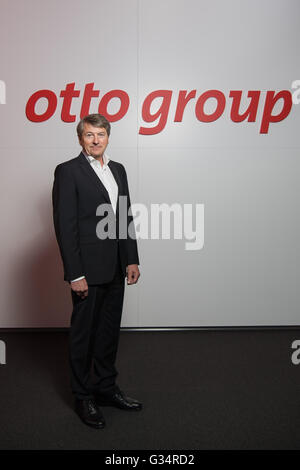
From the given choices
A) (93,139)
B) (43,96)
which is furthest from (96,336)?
(43,96)

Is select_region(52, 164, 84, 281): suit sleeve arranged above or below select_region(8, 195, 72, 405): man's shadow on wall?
above

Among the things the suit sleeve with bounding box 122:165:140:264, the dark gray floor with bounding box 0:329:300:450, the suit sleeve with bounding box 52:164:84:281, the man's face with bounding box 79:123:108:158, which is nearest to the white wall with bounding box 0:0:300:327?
the dark gray floor with bounding box 0:329:300:450

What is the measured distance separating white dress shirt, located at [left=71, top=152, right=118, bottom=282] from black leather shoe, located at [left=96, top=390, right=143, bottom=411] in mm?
1119

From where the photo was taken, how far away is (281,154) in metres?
3.95

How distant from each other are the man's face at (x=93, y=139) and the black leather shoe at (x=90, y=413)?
139 cm

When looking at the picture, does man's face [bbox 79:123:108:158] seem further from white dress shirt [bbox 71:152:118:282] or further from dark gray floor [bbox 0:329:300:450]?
dark gray floor [bbox 0:329:300:450]

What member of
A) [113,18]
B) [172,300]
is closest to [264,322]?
[172,300]

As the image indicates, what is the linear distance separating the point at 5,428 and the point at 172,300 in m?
2.06

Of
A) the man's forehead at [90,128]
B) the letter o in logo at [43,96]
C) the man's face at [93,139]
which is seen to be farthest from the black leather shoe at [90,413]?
the letter o in logo at [43,96]

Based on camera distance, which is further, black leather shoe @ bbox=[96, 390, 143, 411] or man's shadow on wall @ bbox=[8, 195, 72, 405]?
man's shadow on wall @ bbox=[8, 195, 72, 405]

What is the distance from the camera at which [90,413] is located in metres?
2.34

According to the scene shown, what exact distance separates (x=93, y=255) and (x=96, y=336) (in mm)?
531

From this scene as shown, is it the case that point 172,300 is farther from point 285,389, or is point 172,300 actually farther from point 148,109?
point 148,109

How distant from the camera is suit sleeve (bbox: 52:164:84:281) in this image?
7.32 feet
